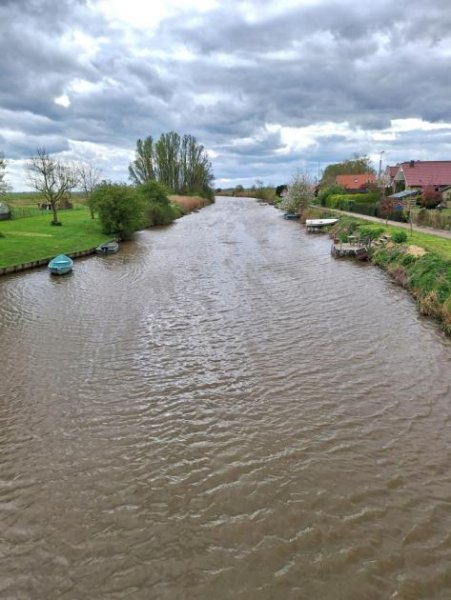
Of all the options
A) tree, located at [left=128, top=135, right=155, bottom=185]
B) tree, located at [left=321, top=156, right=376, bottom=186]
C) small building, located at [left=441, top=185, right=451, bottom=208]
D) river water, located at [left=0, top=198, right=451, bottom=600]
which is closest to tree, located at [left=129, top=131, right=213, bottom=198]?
tree, located at [left=128, top=135, right=155, bottom=185]

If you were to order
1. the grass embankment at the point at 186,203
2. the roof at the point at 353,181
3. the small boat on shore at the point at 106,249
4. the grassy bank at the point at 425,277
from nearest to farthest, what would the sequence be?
the grassy bank at the point at 425,277 → the small boat on shore at the point at 106,249 → the grass embankment at the point at 186,203 → the roof at the point at 353,181

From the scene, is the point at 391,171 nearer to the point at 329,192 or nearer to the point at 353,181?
the point at 353,181

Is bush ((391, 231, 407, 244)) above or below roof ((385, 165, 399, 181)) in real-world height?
below

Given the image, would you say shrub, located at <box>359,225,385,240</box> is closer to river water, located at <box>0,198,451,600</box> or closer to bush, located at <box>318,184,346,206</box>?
river water, located at <box>0,198,451,600</box>

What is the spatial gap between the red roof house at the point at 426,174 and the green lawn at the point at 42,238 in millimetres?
40438

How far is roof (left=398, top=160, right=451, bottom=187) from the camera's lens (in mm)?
54500

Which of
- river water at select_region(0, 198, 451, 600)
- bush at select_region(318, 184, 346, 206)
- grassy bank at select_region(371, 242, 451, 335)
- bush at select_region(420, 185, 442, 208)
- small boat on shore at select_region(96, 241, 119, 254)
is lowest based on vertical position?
river water at select_region(0, 198, 451, 600)

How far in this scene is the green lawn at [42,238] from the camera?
2572 centimetres

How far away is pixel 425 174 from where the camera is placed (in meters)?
55.8

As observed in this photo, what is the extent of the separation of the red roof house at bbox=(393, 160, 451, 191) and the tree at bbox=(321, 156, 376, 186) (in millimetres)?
31470

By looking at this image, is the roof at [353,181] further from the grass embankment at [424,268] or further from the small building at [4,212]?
the small building at [4,212]

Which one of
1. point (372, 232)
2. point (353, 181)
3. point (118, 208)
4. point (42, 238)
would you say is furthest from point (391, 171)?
point (42, 238)

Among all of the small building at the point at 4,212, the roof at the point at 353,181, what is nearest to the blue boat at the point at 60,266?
the small building at the point at 4,212

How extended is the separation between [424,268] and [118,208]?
2632cm
